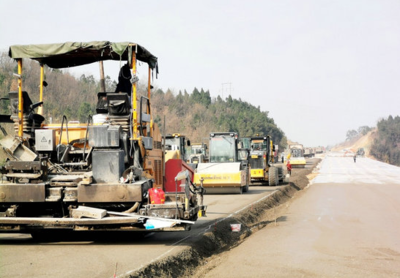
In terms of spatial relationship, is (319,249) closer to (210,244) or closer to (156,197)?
(210,244)

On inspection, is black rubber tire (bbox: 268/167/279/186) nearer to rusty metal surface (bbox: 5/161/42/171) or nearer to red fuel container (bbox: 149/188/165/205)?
red fuel container (bbox: 149/188/165/205)

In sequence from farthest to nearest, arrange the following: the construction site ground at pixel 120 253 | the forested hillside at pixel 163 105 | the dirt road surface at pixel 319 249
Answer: the forested hillside at pixel 163 105, the dirt road surface at pixel 319 249, the construction site ground at pixel 120 253

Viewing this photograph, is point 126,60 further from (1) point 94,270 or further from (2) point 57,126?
(1) point 94,270

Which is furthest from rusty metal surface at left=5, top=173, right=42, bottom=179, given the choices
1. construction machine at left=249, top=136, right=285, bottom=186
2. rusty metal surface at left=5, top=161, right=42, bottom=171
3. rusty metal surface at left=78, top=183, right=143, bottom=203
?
construction machine at left=249, top=136, right=285, bottom=186

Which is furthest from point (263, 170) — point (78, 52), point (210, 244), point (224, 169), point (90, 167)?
point (78, 52)

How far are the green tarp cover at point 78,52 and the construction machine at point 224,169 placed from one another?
1215cm

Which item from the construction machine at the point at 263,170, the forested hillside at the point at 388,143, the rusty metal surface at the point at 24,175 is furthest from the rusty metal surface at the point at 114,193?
the forested hillside at the point at 388,143

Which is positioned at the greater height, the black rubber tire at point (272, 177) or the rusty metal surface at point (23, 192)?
the rusty metal surface at point (23, 192)

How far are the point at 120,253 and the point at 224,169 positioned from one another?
15533 millimetres

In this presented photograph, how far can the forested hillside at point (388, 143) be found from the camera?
454 ft

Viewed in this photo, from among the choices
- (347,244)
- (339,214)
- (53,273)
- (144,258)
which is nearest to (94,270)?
(53,273)

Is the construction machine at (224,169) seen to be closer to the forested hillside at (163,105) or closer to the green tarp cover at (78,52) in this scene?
the forested hillside at (163,105)

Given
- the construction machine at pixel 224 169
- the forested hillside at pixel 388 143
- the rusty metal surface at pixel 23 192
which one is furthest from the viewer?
the forested hillside at pixel 388 143

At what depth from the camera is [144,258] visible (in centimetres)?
860
